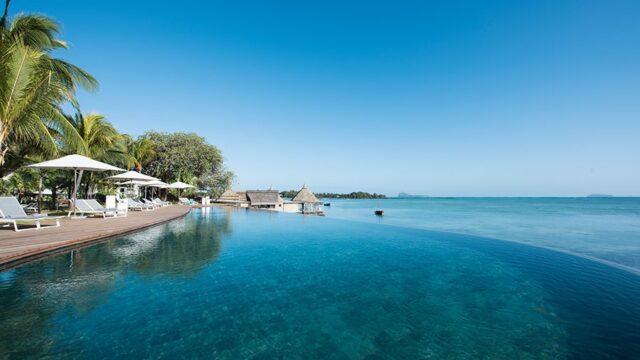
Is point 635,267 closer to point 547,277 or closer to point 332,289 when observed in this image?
point 547,277

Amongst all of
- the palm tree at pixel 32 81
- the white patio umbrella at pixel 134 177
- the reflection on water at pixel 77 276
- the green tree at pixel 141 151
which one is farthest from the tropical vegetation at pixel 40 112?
the green tree at pixel 141 151

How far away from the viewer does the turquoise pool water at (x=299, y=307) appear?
348 cm

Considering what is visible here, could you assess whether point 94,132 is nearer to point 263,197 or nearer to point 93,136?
point 93,136

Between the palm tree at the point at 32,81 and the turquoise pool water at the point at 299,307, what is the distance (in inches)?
170

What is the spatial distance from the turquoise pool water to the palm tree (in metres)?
4.33

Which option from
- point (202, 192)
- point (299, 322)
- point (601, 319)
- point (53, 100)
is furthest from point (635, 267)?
point (202, 192)

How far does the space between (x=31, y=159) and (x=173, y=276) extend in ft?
42.2

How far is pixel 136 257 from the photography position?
691 cm

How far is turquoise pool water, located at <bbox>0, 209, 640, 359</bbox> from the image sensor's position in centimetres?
348

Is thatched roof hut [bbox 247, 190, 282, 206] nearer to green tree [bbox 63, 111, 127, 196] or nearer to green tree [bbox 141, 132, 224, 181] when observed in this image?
green tree [bbox 141, 132, 224, 181]

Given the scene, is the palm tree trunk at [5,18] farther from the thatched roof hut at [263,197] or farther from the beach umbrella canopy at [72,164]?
the thatched roof hut at [263,197]

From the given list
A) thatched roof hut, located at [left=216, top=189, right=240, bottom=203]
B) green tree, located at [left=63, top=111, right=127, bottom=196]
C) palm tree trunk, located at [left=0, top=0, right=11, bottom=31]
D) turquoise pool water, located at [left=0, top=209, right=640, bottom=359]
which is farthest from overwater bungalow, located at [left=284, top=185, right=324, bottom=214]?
palm tree trunk, located at [left=0, top=0, right=11, bottom=31]

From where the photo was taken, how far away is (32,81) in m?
8.03

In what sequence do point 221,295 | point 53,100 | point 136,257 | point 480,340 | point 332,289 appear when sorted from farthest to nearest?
point 53,100
point 136,257
point 332,289
point 221,295
point 480,340
